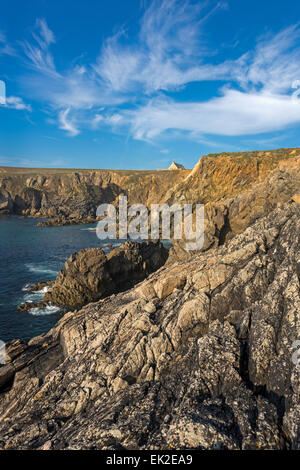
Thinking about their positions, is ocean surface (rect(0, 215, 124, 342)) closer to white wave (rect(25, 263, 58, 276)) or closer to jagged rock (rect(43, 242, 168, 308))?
white wave (rect(25, 263, 58, 276))

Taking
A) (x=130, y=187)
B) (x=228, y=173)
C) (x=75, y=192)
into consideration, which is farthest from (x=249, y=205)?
(x=75, y=192)

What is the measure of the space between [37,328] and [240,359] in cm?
2988

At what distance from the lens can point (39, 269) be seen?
5803cm

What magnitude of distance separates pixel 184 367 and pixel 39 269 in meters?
52.3

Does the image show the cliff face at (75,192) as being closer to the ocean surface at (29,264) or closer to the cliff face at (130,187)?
the cliff face at (130,187)

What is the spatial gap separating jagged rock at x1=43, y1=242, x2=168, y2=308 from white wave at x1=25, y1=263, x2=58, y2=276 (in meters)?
12.6

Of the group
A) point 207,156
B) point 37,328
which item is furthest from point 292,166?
point 207,156

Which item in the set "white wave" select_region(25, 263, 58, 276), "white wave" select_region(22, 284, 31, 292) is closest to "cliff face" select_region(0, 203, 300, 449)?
"white wave" select_region(22, 284, 31, 292)

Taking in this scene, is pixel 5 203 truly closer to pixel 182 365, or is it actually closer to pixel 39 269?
pixel 39 269

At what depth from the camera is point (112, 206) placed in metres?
154

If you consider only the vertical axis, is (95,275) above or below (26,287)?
above

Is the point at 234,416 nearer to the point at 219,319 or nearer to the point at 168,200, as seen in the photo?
the point at 219,319

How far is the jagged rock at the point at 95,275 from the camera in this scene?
4150cm

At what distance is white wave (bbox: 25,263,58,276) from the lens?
56028mm
